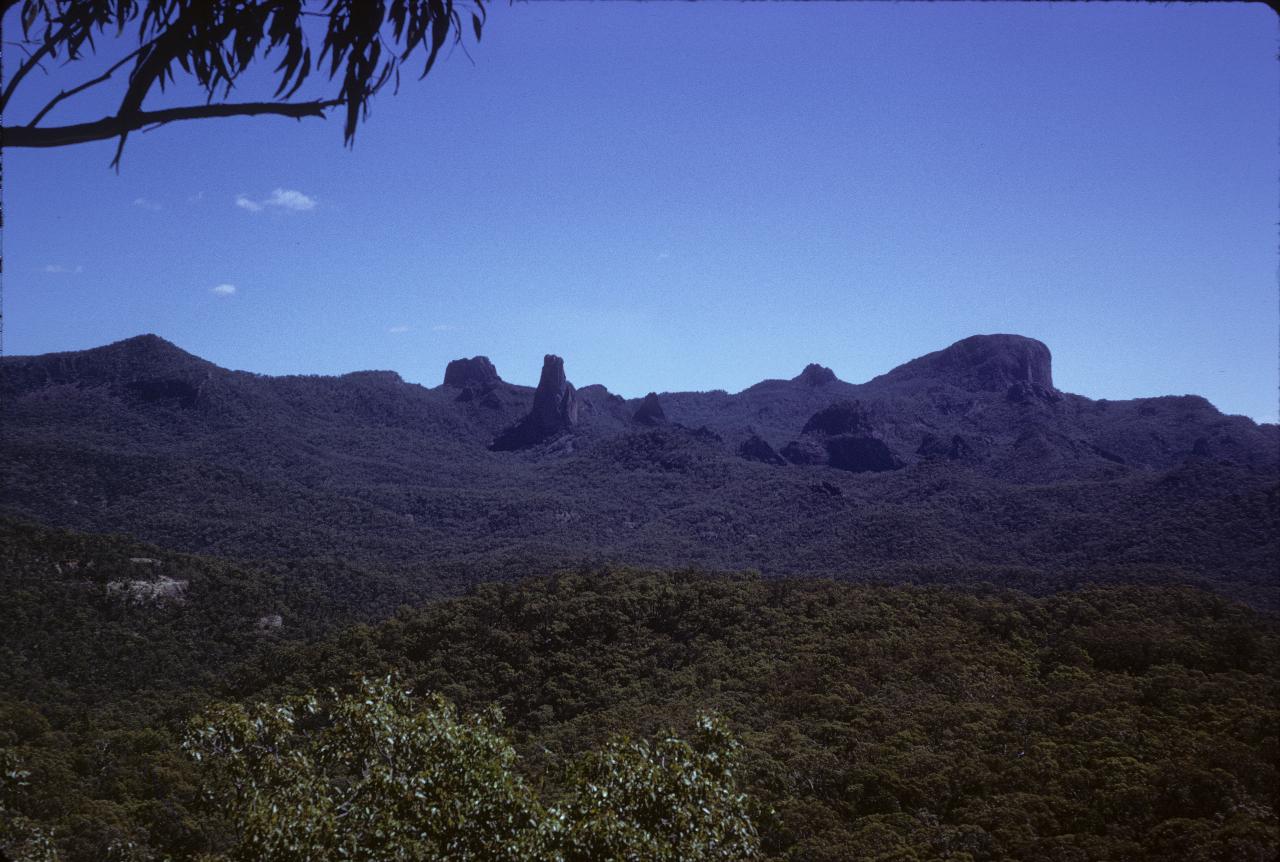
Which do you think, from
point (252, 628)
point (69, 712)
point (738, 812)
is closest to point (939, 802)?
point (738, 812)

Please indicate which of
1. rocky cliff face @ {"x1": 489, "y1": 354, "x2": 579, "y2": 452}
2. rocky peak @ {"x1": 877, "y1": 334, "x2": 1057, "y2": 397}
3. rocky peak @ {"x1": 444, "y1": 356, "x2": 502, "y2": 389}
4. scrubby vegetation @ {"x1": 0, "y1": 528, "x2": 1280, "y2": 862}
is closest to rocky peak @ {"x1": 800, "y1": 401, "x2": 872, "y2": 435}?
rocky peak @ {"x1": 877, "y1": 334, "x2": 1057, "y2": 397}

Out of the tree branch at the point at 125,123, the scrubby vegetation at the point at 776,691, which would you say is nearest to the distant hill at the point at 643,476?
the scrubby vegetation at the point at 776,691

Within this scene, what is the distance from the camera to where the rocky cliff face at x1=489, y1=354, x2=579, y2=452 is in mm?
162875

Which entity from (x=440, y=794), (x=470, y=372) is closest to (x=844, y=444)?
(x=470, y=372)

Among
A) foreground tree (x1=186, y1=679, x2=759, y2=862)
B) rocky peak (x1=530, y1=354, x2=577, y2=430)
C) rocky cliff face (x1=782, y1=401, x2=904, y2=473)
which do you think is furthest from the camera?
rocky peak (x1=530, y1=354, x2=577, y2=430)

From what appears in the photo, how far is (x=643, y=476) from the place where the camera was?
13238 cm

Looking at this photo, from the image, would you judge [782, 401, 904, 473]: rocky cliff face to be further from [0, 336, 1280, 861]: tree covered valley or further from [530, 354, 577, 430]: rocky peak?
[530, 354, 577, 430]: rocky peak

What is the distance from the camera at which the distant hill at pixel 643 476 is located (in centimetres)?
7444

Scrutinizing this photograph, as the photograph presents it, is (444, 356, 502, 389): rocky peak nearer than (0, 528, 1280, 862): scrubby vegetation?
No

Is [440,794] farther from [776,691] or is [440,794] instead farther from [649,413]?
[649,413]

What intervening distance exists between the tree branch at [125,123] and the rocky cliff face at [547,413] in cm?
15753

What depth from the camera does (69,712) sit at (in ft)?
99.8

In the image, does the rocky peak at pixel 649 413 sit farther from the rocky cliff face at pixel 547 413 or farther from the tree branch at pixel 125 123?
the tree branch at pixel 125 123

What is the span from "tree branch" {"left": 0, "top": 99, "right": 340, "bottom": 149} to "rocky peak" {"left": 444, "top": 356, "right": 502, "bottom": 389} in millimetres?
185797
